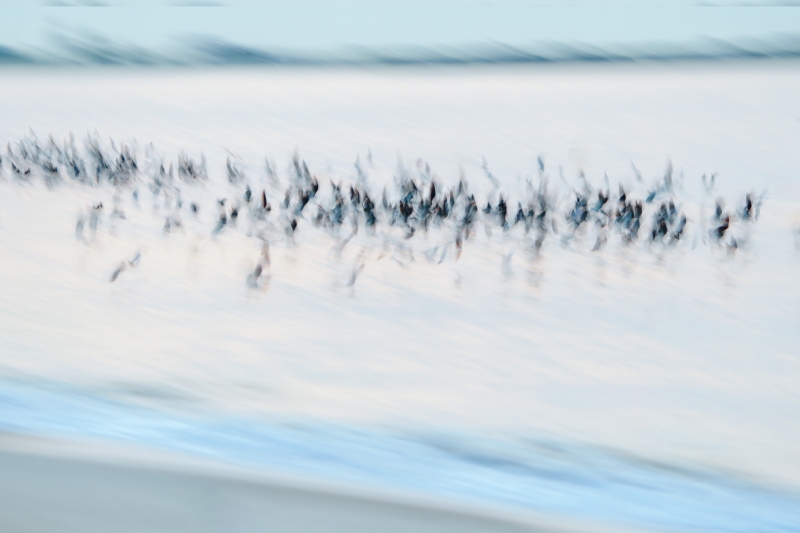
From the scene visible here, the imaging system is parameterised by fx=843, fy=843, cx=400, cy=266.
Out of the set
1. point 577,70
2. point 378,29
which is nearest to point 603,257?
point 577,70

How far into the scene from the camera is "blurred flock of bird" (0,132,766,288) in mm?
815

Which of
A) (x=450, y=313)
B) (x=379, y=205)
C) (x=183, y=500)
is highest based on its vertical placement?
(x=379, y=205)

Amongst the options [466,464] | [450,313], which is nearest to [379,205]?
[450,313]

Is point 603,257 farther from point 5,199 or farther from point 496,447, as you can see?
point 5,199

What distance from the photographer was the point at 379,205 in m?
0.90

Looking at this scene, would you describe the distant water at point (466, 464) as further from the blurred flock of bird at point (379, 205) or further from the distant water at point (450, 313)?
the blurred flock of bird at point (379, 205)

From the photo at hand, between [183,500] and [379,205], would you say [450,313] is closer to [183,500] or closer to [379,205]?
[379,205]

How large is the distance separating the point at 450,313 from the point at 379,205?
0.48 feet

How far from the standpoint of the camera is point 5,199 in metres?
1.04

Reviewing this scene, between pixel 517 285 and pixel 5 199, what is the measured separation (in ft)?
2.10

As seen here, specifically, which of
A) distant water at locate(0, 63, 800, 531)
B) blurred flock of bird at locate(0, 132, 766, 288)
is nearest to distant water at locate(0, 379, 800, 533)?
distant water at locate(0, 63, 800, 531)

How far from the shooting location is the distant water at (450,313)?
75 centimetres

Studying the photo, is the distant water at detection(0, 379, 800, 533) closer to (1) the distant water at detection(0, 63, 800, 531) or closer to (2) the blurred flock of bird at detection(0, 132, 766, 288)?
(1) the distant water at detection(0, 63, 800, 531)

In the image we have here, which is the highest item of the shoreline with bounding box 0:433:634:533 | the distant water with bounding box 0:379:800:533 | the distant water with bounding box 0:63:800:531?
the distant water with bounding box 0:63:800:531
